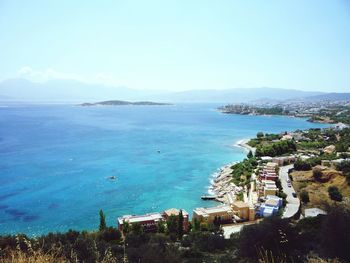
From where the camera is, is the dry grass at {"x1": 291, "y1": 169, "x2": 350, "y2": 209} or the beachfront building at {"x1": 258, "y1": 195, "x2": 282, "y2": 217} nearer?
the beachfront building at {"x1": 258, "y1": 195, "x2": 282, "y2": 217}

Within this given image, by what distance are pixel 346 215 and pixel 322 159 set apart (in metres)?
15.0

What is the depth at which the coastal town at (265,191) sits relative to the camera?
535 inches

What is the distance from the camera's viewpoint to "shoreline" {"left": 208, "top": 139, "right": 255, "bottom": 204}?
1780 cm

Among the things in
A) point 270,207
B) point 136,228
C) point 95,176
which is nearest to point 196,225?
point 136,228

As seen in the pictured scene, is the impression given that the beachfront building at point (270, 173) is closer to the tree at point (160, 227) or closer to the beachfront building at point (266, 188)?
the beachfront building at point (266, 188)

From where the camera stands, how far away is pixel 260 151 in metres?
27.2

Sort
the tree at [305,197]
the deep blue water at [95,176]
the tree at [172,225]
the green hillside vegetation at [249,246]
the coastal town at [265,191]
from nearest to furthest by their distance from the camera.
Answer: the green hillside vegetation at [249,246] < the tree at [172,225] < the coastal town at [265,191] < the tree at [305,197] < the deep blue water at [95,176]

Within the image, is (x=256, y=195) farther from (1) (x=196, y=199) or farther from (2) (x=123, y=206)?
(2) (x=123, y=206)

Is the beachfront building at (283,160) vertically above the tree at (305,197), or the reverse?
the beachfront building at (283,160)

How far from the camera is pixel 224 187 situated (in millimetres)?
19750

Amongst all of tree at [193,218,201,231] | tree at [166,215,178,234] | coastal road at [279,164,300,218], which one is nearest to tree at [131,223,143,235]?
tree at [166,215,178,234]

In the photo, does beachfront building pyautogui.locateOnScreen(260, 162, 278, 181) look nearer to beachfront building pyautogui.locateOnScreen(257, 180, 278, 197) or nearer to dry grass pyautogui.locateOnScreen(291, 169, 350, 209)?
beachfront building pyautogui.locateOnScreen(257, 180, 278, 197)

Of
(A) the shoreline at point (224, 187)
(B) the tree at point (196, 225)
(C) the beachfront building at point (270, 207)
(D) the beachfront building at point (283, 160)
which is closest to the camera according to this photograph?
(B) the tree at point (196, 225)

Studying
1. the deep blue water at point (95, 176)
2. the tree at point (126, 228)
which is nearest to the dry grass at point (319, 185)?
the deep blue water at point (95, 176)
